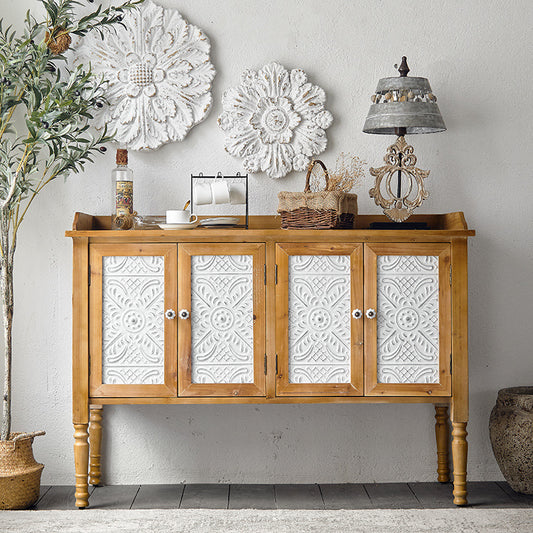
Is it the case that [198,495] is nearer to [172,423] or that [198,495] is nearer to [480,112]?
[172,423]

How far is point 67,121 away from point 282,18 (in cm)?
106

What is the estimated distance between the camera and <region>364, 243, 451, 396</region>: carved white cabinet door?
2.71 m

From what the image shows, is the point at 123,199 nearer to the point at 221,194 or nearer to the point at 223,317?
the point at 221,194

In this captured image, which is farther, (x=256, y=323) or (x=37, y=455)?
(x=37, y=455)

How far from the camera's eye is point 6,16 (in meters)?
3.10

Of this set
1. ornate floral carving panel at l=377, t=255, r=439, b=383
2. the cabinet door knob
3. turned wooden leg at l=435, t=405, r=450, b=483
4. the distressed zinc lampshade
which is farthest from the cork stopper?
turned wooden leg at l=435, t=405, r=450, b=483

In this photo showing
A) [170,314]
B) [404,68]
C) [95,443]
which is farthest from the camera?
[95,443]

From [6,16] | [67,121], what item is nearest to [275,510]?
[67,121]

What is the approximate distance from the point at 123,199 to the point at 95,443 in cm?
108

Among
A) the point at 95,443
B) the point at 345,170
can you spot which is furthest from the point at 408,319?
the point at 95,443

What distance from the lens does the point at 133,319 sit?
2711 millimetres

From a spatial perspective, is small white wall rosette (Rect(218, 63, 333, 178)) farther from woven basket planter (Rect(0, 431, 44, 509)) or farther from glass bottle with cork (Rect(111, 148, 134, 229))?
woven basket planter (Rect(0, 431, 44, 509))

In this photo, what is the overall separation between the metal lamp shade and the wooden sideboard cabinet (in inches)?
18.7

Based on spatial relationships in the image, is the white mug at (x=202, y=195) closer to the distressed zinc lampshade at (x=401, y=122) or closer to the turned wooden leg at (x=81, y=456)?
the distressed zinc lampshade at (x=401, y=122)
